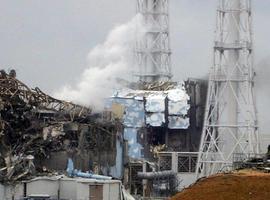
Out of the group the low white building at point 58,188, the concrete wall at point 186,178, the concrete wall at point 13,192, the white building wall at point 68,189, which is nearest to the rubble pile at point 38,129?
the concrete wall at point 13,192

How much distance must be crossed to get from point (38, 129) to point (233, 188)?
90.6 feet

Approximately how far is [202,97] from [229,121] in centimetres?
1862

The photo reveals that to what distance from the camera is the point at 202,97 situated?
87312mm

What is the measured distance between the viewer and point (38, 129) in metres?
61.2

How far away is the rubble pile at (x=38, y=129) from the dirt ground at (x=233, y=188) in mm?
20243

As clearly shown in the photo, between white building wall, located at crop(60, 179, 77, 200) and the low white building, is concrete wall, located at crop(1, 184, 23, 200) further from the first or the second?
white building wall, located at crop(60, 179, 77, 200)

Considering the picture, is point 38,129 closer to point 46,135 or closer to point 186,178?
point 46,135

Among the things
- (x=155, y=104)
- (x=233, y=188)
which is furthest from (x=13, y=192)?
(x=155, y=104)

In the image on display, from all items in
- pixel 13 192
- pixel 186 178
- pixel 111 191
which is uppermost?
pixel 186 178

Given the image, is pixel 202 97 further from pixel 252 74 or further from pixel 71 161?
pixel 71 161

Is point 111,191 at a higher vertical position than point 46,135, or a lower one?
lower

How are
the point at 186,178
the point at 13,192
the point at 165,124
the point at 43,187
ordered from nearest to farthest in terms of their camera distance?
the point at 43,187 < the point at 13,192 < the point at 186,178 < the point at 165,124

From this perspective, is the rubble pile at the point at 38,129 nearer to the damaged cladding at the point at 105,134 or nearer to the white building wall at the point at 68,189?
the damaged cladding at the point at 105,134

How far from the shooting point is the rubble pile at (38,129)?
5792 centimetres
